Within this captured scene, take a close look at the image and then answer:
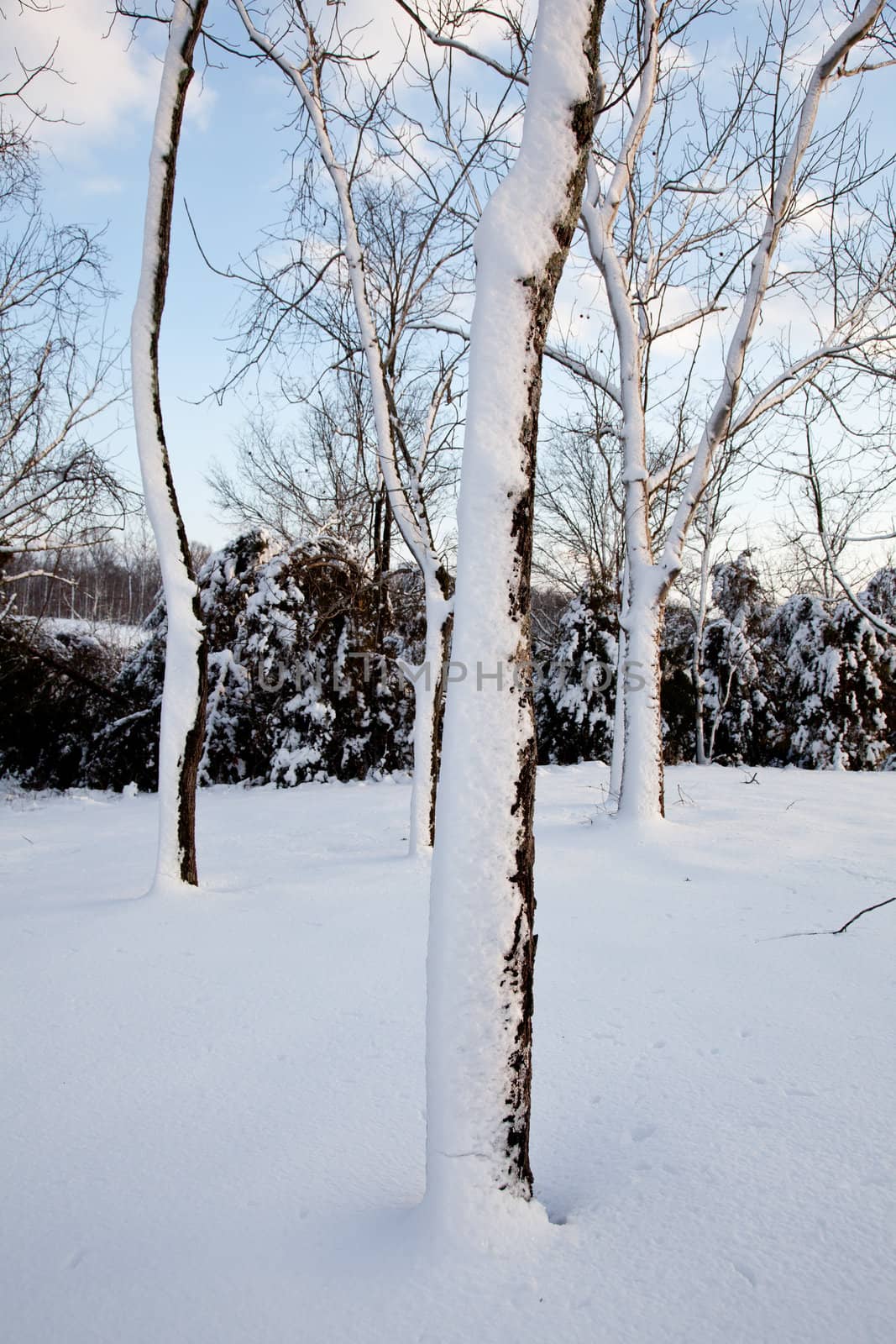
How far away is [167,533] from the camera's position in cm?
458

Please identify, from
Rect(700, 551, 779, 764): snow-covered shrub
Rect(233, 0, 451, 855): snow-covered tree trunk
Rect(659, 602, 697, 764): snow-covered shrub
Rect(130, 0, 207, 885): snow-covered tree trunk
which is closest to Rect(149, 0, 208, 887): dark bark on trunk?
Rect(130, 0, 207, 885): snow-covered tree trunk

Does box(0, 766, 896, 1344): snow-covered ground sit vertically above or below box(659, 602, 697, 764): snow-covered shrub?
below

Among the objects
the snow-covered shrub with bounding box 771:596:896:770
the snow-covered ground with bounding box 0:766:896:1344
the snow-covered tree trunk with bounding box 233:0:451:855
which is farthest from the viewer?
the snow-covered shrub with bounding box 771:596:896:770

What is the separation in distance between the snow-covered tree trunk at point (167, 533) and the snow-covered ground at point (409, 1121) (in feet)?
1.69

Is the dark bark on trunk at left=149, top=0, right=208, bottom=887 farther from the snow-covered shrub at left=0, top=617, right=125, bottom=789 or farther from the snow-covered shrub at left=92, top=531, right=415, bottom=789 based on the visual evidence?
the snow-covered shrub at left=0, top=617, right=125, bottom=789

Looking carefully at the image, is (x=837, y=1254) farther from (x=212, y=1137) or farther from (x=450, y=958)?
(x=212, y=1137)

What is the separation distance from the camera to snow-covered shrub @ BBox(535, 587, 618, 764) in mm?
12688

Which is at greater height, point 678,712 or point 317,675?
point 317,675

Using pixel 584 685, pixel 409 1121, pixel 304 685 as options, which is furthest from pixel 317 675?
pixel 409 1121

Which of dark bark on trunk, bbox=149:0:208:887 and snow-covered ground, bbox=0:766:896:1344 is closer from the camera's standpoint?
snow-covered ground, bbox=0:766:896:1344

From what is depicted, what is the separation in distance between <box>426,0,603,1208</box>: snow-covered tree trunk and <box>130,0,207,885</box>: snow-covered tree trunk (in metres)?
3.17

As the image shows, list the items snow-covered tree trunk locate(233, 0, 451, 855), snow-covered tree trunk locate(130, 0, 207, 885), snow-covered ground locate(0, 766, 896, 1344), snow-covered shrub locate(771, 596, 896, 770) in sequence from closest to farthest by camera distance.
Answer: snow-covered ground locate(0, 766, 896, 1344), snow-covered tree trunk locate(130, 0, 207, 885), snow-covered tree trunk locate(233, 0, 451, 855), snow-covered shrub locate(771, 596, 896, 770)

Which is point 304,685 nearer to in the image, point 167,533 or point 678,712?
point 167,533

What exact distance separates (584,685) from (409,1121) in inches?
427
